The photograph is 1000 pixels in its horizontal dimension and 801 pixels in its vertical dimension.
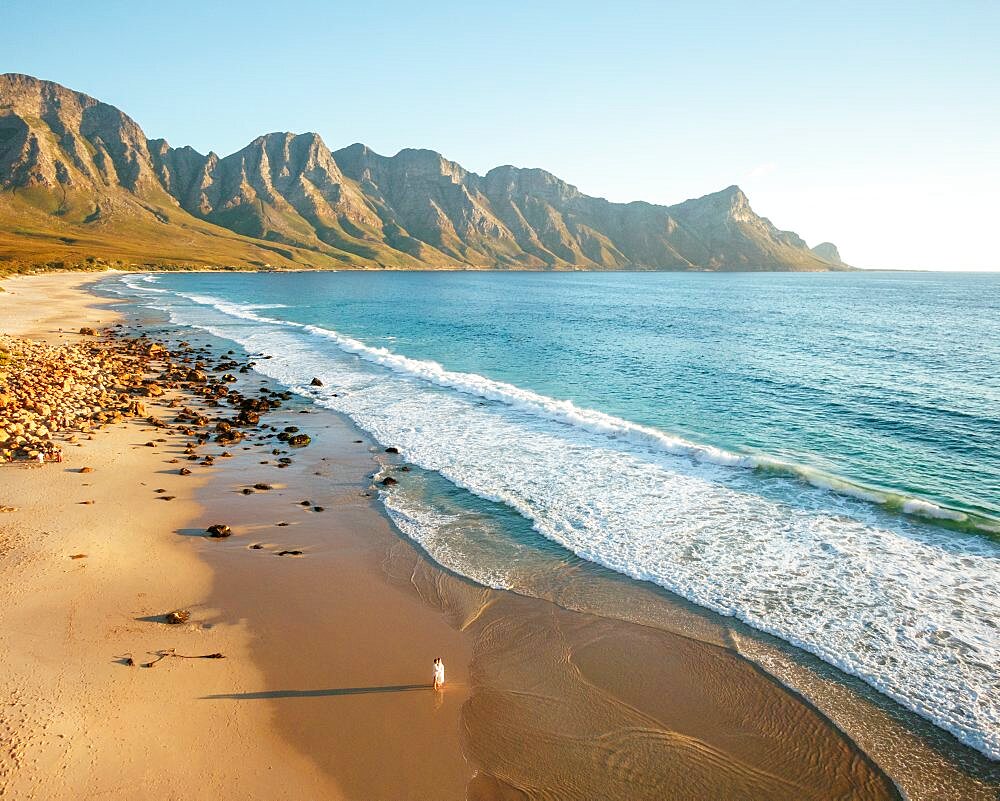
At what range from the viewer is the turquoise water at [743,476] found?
44.9 ft

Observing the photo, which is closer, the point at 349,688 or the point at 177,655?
the point at 349,688

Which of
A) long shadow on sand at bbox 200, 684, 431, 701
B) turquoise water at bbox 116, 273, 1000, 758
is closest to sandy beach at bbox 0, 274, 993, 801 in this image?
long shadow on sand at bbox 200, 684, 431, 701

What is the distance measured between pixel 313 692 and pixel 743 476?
18.4 metres

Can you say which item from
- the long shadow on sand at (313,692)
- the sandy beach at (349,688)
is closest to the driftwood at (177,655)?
the sandy beach at (349,688)

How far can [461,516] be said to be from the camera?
1916 centimetres

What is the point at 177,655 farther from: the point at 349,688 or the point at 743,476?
the point at 743,476

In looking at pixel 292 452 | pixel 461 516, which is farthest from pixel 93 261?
pixel 461 516

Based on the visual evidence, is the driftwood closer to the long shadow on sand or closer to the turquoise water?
the long shadow on sand

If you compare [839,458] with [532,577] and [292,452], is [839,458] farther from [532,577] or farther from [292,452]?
[292,452]

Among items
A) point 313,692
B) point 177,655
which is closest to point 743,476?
point 313,692

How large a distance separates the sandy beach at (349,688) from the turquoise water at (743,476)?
2.04m

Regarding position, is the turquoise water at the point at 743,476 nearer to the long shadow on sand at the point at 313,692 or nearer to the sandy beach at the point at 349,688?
the sandy beach at the point at 349,688

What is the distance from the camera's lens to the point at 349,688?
36.3 ft

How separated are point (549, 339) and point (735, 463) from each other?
136 ft
